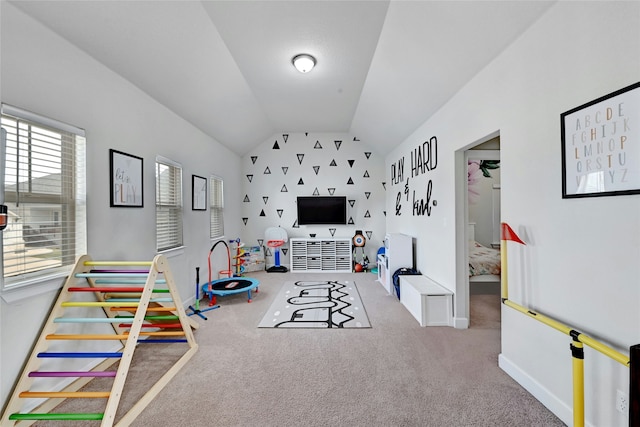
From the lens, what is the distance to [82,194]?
2068 mm

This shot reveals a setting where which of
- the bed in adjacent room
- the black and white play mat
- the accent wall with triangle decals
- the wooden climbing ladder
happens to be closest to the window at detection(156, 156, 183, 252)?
the wooden climbing ladder

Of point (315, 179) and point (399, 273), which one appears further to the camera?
point (315, 179)

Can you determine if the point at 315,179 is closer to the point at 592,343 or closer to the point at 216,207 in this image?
the point at 216,207

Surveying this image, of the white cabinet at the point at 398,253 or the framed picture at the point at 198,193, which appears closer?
the framed picture at the point at 198,193

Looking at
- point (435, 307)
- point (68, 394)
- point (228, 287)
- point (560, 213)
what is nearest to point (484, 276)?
point (435, 307)

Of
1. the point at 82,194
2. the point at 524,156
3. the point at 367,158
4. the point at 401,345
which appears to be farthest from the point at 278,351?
the point at 367,158

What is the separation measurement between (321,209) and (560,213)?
455 cm

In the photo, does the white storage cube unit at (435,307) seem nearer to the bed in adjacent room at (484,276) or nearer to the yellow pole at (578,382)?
the bed in adjacent room at (484,276)

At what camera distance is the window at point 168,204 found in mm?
3082

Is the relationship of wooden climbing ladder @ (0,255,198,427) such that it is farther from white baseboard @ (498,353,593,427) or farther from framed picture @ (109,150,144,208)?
white baseboard @ (498,353,593,427)

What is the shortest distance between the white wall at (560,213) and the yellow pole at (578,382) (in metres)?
0.16

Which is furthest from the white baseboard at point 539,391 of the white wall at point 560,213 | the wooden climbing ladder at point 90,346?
the wooden climbing ladder at point 90,346

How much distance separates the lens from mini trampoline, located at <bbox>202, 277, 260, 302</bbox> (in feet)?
12.3

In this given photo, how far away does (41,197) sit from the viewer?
179 centimetres
